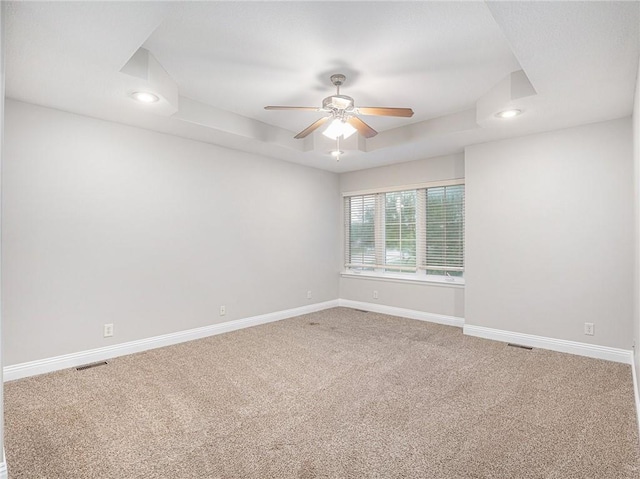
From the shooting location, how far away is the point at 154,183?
12.9 feet

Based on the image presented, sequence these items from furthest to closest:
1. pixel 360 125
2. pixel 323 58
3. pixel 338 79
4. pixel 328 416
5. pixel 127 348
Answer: pixel 127 348 → pixel 360 125 → pixel 338 79 → pixel 323 58 → pixel 328 416

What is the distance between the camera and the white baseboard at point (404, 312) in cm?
488

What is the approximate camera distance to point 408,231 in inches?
218

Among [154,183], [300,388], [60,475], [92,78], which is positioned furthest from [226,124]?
[60,475]

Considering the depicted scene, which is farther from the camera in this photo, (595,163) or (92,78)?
(595,163)

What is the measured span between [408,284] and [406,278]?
98 millimetres

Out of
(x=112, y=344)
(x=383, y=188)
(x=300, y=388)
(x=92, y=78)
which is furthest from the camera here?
(x=383, y=188)

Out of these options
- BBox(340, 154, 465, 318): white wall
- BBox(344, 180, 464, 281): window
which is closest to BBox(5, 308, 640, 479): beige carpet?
BBox(340, 154, 465, 318): white wall

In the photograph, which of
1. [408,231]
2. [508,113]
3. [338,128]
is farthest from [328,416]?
[408,231]

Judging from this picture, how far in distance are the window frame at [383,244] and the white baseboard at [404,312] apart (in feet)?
1.46

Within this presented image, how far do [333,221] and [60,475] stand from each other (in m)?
4.89

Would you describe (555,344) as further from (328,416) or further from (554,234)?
(328,416)

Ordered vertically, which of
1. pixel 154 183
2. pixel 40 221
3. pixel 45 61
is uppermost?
pixel 45 61

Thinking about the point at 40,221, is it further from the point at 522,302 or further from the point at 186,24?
the point at 522,302
